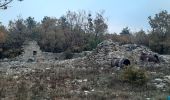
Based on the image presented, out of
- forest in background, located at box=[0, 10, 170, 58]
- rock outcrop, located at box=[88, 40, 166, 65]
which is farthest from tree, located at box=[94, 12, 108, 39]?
rock outcrop, located at box=[88, 40, 166, 65]

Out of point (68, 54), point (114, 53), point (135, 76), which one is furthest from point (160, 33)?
point (135, 76)

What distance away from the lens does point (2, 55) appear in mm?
38688

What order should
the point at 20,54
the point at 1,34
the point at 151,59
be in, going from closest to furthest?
the point at 151,59 → the point at 20,54 → the point at 1,34

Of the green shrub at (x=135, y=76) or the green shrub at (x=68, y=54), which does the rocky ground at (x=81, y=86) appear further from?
the green shrub at (x=68, y=54)

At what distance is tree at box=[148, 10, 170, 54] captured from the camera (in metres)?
40.4

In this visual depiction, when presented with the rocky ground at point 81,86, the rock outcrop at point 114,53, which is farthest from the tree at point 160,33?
the rocky ground at point 81,86

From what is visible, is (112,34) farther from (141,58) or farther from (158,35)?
(141,58)

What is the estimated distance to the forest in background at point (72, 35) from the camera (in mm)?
40594

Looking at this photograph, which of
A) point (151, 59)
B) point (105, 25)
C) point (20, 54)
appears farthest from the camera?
point (105, 25)

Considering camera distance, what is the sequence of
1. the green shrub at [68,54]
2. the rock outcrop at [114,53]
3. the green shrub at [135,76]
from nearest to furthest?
the green shrub at [135,76] → the rock outcrop at [114,53] → the green shrub at [68,54]

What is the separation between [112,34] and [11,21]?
13.4 m

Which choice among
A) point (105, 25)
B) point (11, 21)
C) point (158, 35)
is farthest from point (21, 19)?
point (158, 35)

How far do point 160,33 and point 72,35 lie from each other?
11102 mm

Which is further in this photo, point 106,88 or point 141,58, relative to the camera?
point 141,58
